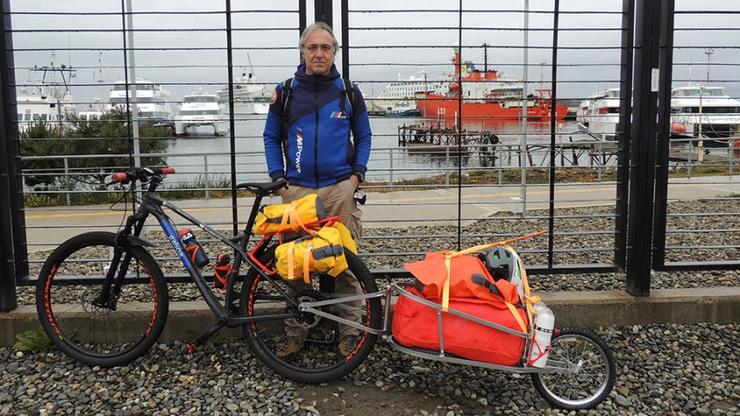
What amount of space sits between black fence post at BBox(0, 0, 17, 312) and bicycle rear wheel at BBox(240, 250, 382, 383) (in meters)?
1.73

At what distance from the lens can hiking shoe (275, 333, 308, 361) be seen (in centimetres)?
379

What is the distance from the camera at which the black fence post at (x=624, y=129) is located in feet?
14.1

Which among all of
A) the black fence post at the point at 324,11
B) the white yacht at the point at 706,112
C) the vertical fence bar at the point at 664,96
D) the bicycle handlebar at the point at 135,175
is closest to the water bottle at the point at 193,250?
the bicycle handlebar at the point at 135,175

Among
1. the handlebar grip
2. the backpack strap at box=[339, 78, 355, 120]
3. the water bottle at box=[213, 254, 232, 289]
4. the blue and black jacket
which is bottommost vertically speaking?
the water bottle at box=[213, 254, 232, 289]

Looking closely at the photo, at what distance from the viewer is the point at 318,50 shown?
3.58m

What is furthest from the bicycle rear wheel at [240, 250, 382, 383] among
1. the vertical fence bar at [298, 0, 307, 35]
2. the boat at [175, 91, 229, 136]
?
the vertical fence bar at [298, 0, 307, 35]

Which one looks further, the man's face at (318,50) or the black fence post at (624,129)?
the black fence post at (624,129)

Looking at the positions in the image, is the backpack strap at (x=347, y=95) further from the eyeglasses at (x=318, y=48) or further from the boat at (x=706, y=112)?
the boat at (x=706, y=112)

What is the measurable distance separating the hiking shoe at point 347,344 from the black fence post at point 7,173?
2320 millimetres

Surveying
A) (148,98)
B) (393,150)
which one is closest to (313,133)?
(148,98)

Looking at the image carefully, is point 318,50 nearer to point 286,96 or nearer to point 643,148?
point 286,96

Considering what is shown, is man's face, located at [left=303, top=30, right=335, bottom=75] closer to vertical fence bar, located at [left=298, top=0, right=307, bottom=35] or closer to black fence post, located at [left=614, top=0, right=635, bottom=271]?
vertical fence bar, located at [left=298, top=0, right=307, bottom=35]

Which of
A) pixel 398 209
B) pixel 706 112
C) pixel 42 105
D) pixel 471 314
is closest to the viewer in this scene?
pixel 471 314

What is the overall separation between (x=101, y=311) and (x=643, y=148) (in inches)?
152
